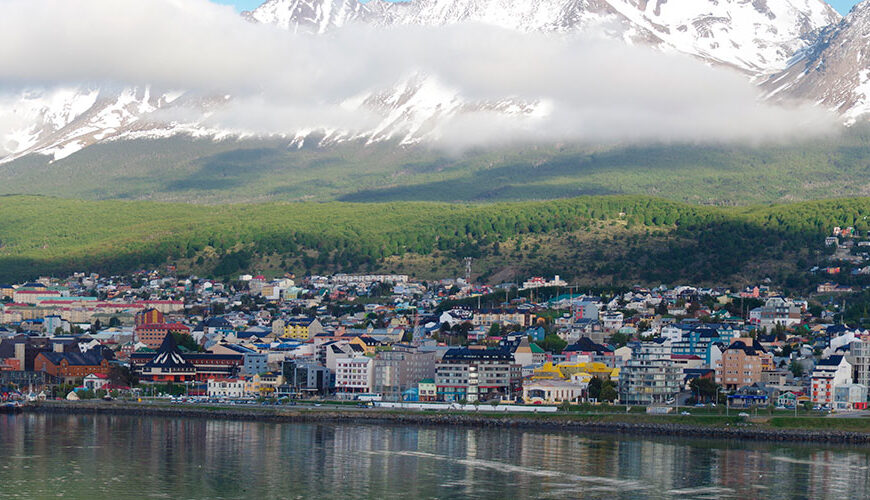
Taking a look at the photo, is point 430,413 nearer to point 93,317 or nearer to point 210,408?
point 210,408

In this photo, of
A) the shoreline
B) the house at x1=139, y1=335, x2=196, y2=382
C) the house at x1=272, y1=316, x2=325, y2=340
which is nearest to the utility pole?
the house at x1=272, y1=316, x2=325, y2=340

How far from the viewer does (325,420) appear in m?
64.6

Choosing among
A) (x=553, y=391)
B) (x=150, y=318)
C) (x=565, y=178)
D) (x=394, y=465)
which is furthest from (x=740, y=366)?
(x=565, y=178)

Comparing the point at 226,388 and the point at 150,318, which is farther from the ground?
the point at 150,318

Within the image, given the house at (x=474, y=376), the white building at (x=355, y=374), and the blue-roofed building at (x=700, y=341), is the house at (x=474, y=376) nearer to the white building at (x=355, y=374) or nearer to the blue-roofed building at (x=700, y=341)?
the white building at (x=355, y=374)

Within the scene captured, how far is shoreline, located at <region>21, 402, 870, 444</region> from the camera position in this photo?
58750mm

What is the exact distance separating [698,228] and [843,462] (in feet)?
234

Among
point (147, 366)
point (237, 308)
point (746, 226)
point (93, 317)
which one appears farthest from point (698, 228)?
point (147, 366)

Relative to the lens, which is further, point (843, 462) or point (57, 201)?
point (57, 201)

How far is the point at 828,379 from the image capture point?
217 ft

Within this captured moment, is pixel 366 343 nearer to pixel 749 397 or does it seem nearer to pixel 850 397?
pixel 749 397

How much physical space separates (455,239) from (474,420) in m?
67.3

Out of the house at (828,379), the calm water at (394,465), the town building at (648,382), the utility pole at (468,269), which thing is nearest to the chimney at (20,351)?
the calm water at (394,465)

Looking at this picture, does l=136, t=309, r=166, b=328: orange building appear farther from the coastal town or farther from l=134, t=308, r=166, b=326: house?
the coastal town
